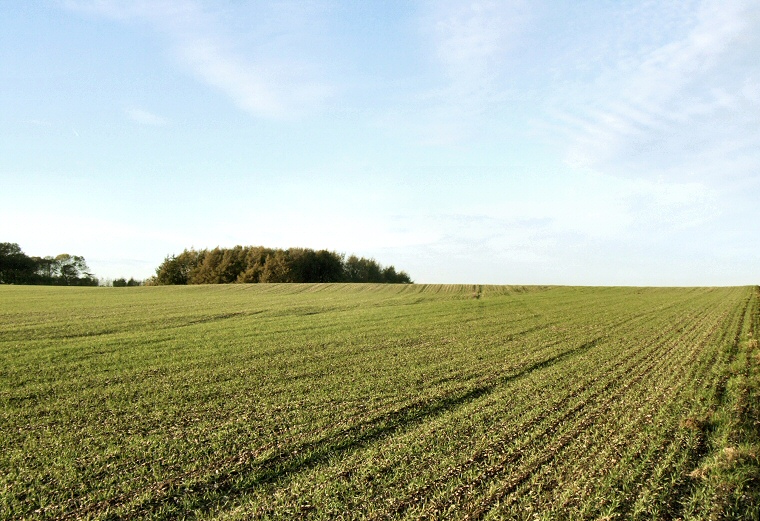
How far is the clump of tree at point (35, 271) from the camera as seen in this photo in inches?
3100

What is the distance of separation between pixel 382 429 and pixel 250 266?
243 ft

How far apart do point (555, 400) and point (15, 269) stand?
93.8m

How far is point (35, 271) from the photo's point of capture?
8206 cm

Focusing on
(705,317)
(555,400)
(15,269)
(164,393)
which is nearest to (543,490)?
(555,400)

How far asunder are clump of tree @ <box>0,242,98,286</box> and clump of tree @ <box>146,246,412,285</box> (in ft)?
46.1

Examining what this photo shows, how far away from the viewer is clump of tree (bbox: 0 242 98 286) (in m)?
78.8

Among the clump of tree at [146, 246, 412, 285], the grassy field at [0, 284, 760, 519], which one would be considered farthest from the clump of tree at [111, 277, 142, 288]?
the grassy field at [0, 284, 760, 519]

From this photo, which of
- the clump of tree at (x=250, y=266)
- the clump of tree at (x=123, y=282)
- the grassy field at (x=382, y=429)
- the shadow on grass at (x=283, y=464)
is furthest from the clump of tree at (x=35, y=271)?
the shadow on grass at (x=283, y=464)

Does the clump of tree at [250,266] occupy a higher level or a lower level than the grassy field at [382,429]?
higher

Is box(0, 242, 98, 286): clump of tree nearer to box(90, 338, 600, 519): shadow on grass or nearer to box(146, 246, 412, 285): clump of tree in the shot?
box(146, 246, 412, 285): clump of tree

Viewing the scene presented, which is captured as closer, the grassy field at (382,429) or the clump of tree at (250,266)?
the grassy field at (382,429)

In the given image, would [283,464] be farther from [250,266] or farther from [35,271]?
[35,271]

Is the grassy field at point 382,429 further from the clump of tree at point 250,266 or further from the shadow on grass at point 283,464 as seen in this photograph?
→ the clump of tree at point 250,266

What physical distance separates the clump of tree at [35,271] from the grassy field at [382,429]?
77280mm
